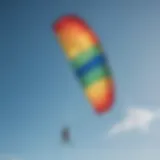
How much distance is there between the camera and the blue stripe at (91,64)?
13.7 ft

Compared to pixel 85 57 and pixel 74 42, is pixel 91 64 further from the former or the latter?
pixel 74 42

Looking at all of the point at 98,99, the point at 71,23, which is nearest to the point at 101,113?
the point at 98,99

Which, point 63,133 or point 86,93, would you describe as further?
point 86,93

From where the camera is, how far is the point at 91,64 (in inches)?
167

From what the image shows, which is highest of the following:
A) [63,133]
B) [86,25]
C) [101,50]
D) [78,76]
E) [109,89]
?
[86,25]

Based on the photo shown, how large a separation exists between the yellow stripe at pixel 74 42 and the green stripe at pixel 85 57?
0.17 ft

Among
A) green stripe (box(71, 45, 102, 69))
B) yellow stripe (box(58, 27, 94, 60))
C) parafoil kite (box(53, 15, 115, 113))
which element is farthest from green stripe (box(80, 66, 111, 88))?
yellow stripe (box(58, 27, 94, 60))

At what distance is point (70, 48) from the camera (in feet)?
14.2

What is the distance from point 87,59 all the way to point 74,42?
344mm

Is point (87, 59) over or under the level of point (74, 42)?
under

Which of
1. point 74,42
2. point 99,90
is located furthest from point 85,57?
point 99,90

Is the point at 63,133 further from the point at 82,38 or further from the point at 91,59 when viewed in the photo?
the point at 82,38

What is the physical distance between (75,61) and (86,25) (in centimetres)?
59

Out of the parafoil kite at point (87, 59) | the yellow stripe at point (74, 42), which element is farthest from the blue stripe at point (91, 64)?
the yellow stripe at point (74, 42)
